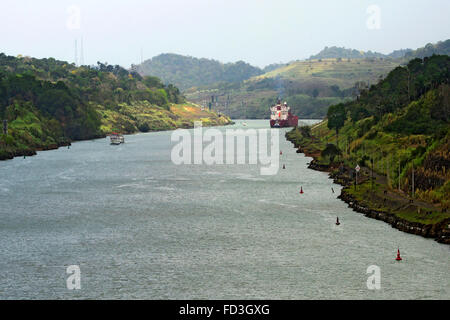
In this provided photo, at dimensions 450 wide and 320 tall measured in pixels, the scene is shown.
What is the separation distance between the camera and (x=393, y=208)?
86.8 m

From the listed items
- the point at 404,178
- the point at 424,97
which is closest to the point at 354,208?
the point at 404,178

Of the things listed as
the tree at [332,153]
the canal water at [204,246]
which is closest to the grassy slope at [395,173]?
the tree at [332,153]

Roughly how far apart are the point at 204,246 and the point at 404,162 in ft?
159

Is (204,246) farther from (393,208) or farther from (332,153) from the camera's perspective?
(332,153)

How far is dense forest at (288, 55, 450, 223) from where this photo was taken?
87.1 metres

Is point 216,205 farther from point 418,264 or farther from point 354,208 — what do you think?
point 418,264

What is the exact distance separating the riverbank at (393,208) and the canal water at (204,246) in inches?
59.4

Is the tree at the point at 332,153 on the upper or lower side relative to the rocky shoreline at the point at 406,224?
upper

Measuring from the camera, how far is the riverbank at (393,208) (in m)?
74.4

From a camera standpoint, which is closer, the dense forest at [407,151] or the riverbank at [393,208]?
the riverbank at [393,208]

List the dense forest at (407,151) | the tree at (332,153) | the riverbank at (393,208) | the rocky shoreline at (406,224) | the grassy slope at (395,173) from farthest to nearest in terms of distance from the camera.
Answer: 1. the tree at (332,153)
2. the dense forest at (407,151)
3. the grassy slope at (395,173)
4. the riverbank at (393,208)
5. the rocky shoreline at (406,224)

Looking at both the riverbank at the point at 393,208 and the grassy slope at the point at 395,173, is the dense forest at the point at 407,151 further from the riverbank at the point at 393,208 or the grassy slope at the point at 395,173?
the riverbank at the point at 393,208
